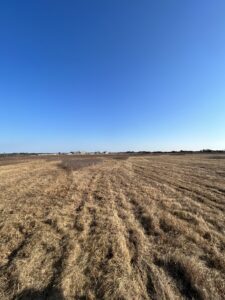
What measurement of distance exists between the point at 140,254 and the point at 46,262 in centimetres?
214

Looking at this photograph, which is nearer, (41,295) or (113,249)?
(41,295)

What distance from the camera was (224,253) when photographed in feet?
17.6

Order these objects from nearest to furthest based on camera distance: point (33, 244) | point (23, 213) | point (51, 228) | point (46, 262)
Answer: point (46, 262), point (33, 244), point (51, 228), point (23, 213)

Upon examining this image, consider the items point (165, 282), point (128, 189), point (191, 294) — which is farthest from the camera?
point (128, 189)

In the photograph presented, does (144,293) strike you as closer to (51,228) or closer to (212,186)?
(51,228)

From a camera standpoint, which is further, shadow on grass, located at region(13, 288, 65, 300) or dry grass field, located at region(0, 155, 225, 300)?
dry grass field, located at region(0, 155, 225, 300)

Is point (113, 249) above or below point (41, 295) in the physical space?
above

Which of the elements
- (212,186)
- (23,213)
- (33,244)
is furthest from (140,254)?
(212,186)

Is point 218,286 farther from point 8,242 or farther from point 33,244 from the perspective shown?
point 8,242

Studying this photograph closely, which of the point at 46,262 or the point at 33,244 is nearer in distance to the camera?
the point at 46,262

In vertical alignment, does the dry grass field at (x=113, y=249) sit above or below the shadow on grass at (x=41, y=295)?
above

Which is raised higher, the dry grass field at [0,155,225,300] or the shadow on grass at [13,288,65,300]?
the dry grass field at [0,155,225,300]

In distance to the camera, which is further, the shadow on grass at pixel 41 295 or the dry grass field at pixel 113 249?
the dry grass field at pixel 113 249

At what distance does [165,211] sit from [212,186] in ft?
20.0
